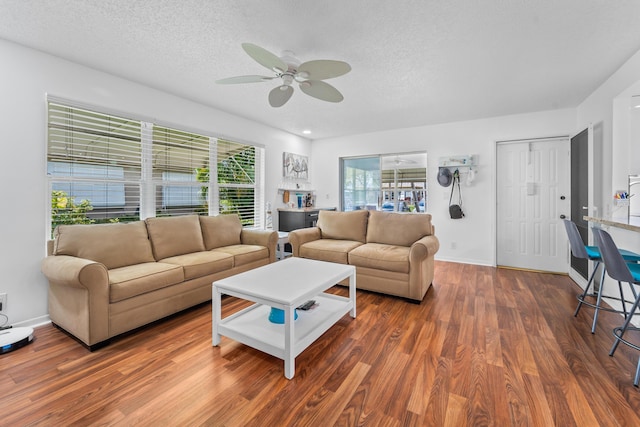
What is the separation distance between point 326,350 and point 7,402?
1.85 meters

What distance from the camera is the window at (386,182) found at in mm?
5230

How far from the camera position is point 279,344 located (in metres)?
1.84

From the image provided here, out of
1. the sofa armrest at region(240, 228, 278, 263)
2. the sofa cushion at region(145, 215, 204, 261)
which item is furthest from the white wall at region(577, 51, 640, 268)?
the sofa cushion at region(145, 215, 204, 261)

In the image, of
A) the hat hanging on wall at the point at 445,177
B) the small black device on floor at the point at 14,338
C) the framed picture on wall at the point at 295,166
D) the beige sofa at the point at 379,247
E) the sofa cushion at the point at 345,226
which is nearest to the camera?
the small black device on floor at the point at 14,338

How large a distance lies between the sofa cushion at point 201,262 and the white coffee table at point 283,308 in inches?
28.8

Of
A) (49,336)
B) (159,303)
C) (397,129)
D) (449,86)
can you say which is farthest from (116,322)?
(397,129)

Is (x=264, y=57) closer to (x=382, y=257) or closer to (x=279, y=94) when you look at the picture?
(x=279, y=94)

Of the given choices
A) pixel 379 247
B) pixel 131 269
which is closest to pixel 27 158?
pixel 131 269

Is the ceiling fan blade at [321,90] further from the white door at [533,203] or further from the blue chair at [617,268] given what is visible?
the white door at [533,203]

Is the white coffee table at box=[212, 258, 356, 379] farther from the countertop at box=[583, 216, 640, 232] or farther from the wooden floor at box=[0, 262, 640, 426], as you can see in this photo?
the countertop at box=[583, 216, 640, 232]

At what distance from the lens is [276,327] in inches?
81.5

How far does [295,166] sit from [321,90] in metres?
3.20

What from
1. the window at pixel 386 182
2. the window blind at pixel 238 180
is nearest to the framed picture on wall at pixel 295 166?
the window blind at pixel 238 180

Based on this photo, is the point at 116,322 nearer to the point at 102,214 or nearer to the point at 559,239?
the point at 102,214
